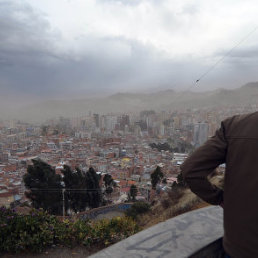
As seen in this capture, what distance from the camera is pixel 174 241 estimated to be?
70.4 inches

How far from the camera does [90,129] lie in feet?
157

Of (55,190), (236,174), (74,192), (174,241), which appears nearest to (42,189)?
(55,190)

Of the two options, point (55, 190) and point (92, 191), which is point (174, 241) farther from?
point (92, 191)

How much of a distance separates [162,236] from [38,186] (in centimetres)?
939

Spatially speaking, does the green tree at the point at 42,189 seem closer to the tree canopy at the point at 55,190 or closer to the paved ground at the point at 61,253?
the tree canopy at the point at 55,190

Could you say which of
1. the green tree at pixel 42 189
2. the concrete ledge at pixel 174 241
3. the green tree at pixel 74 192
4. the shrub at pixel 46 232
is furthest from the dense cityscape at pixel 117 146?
the concrete ledge at pixel 174 241

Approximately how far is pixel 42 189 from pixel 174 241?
363 inches

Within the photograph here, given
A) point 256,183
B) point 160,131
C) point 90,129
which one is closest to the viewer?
point 256,183

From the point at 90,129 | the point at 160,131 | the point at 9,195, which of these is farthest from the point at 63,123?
the point at 9,195

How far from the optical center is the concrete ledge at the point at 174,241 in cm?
164

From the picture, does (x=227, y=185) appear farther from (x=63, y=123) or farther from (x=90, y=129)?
(x=63, y=123)

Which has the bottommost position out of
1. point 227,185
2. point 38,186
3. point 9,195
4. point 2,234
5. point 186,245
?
point 9,195

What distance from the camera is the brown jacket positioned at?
3.40 feet

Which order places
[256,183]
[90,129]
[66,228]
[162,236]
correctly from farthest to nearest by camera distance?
[90,129], [66,228], [162,236], [256,183]
